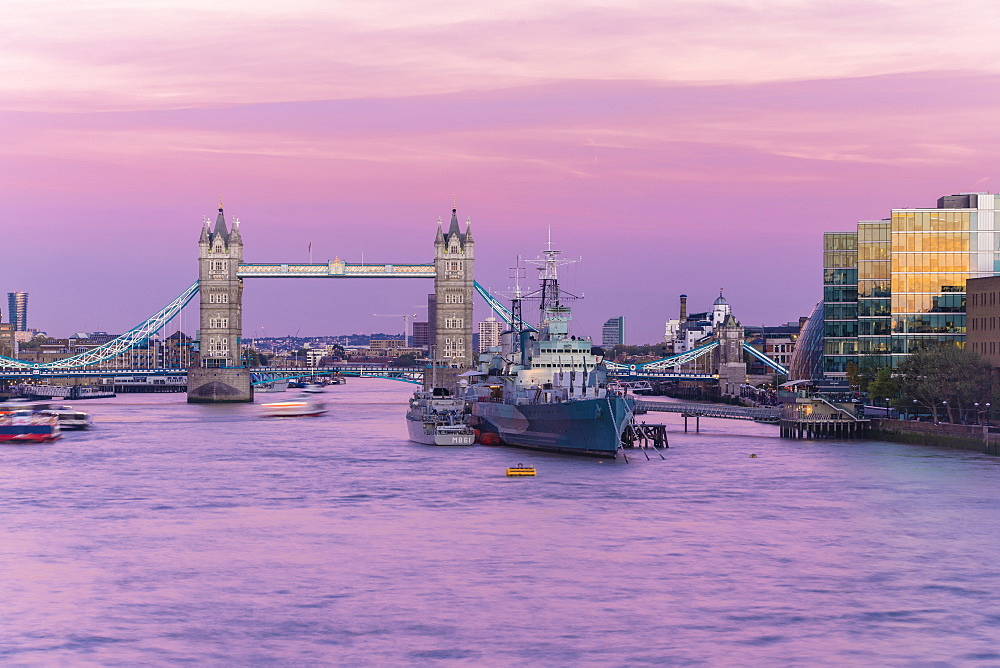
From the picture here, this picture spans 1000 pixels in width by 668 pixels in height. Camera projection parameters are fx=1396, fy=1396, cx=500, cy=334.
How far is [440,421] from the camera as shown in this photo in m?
70.9

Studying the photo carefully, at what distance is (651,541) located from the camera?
36531 mm

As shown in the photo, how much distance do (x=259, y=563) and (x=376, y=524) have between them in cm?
687

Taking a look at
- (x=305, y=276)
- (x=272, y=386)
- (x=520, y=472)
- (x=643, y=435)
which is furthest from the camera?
(x=272, y=386)

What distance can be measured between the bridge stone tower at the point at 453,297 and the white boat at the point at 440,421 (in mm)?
79017

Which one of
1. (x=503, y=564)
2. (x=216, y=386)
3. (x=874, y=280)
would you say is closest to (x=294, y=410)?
(x=216, y=386)

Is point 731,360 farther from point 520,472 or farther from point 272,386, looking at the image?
point 520,472

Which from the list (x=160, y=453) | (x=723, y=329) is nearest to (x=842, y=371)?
(x=160, y=453)

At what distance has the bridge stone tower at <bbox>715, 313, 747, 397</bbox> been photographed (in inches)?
5719

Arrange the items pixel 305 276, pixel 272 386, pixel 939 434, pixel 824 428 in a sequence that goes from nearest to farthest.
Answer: pixel 939 434 → pixel 824 428 → pixel 305 276 → pixel 272 386

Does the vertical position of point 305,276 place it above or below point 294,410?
above

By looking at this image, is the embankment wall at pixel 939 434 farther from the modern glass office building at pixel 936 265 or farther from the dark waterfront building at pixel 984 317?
the modern glass office building at pixel 936 265

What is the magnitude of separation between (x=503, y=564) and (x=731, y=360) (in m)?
121

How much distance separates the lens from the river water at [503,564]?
25.5m

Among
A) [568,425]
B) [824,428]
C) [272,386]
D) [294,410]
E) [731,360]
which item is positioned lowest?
[294,410]
